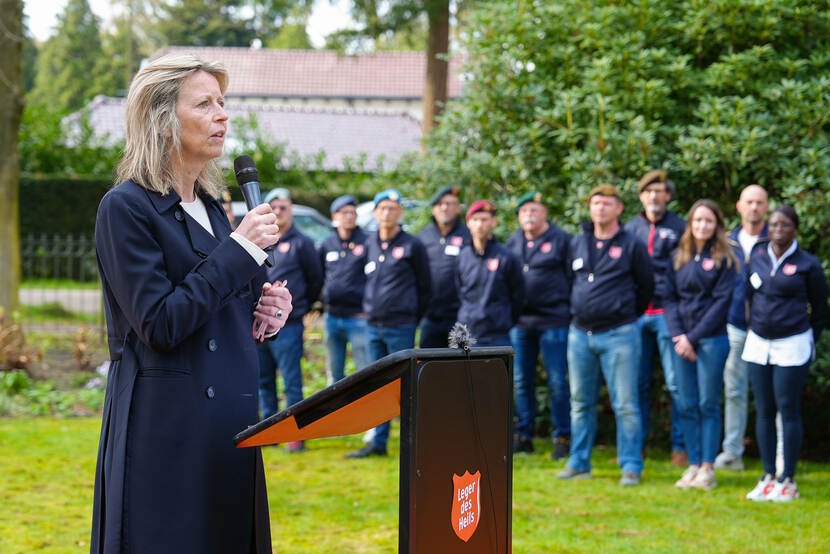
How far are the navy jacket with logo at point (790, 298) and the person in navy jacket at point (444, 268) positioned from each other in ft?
9.48

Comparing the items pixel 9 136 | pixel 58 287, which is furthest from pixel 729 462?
pixel 58 287

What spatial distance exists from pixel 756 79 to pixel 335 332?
4.67 meters

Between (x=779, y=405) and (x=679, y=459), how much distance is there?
145 centimetres

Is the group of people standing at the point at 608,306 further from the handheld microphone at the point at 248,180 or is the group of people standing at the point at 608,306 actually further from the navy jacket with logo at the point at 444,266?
the handheld microphone at the point at 248,180

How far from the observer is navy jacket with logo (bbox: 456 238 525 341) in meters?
7.74

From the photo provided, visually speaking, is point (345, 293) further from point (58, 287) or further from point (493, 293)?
point (58, 287)

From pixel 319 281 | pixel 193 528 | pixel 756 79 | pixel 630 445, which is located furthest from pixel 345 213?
pixel 193 528

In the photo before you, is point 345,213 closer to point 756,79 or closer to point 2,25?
point 756,79

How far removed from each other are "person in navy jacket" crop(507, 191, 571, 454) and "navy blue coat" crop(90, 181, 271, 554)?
18.7 ft

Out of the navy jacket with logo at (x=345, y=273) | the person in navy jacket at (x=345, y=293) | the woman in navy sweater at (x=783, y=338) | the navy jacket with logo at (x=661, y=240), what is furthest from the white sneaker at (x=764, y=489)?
the navy jacket with logo at (x=345, y=273)

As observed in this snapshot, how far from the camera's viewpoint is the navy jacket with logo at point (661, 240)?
7.76 metres

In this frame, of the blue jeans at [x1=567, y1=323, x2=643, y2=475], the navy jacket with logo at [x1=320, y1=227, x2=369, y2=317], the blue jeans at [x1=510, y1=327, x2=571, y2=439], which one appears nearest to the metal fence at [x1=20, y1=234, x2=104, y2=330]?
the navy jacket with logo at [x1=320, y1=227, x2=369, y2=317]

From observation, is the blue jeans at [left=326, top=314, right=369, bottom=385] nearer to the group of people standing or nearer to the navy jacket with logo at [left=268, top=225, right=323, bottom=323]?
the group of people standing

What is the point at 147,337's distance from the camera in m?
2.35
